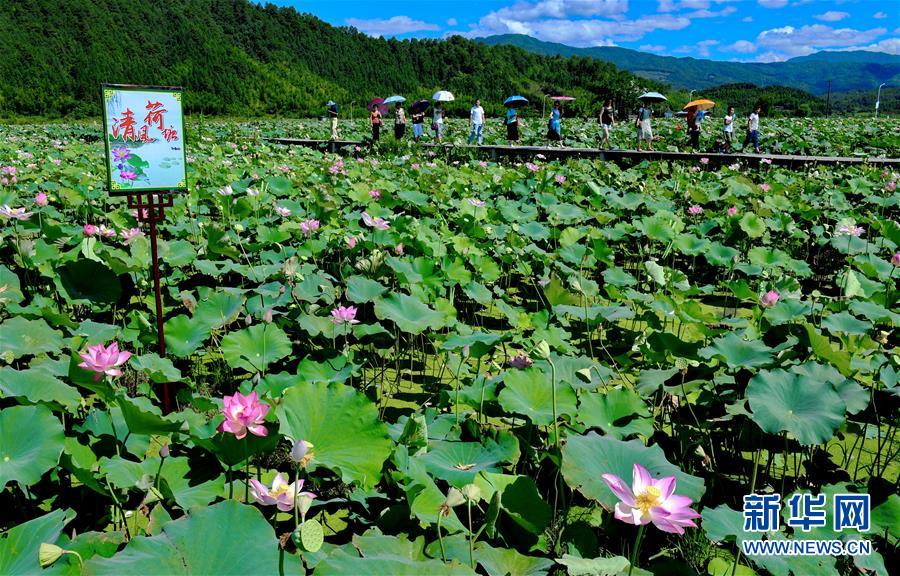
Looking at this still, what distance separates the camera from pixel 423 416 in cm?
167

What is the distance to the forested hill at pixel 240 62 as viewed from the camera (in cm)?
3666

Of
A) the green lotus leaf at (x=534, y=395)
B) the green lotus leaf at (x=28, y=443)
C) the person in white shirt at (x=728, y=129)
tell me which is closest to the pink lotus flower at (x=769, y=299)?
the green lotus leaf at (x=534, y=395)

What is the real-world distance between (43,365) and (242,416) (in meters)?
1.00

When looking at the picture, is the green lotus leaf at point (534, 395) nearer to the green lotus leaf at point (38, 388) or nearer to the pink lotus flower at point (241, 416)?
the pink lotus flower at point (241, 416)

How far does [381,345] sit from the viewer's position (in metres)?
2.61

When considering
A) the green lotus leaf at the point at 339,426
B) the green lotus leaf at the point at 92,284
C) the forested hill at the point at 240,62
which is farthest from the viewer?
the forested hill at the point at 240,62

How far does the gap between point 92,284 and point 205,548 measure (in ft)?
5.79

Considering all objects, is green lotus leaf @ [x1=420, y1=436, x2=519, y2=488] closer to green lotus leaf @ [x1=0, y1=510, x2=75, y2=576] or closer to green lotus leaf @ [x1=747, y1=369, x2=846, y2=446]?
green lotus leaf @ [x1=747, y1=369, x2=846, y2=446]

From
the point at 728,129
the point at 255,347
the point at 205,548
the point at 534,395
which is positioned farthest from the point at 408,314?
the point at 728,129

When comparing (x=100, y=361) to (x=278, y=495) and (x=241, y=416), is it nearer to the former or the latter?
(x=241, y=416)

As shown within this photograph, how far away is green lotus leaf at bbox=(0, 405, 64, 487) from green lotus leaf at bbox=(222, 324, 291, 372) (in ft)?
2.26

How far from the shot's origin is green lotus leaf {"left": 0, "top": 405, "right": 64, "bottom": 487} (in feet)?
4.44

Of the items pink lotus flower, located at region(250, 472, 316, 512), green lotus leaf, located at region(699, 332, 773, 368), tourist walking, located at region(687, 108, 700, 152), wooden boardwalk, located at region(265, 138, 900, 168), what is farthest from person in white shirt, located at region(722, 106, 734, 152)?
pink lotus flower, located at region(250, 472, 316, 512)

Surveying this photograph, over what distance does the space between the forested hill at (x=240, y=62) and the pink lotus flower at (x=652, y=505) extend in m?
31.0
